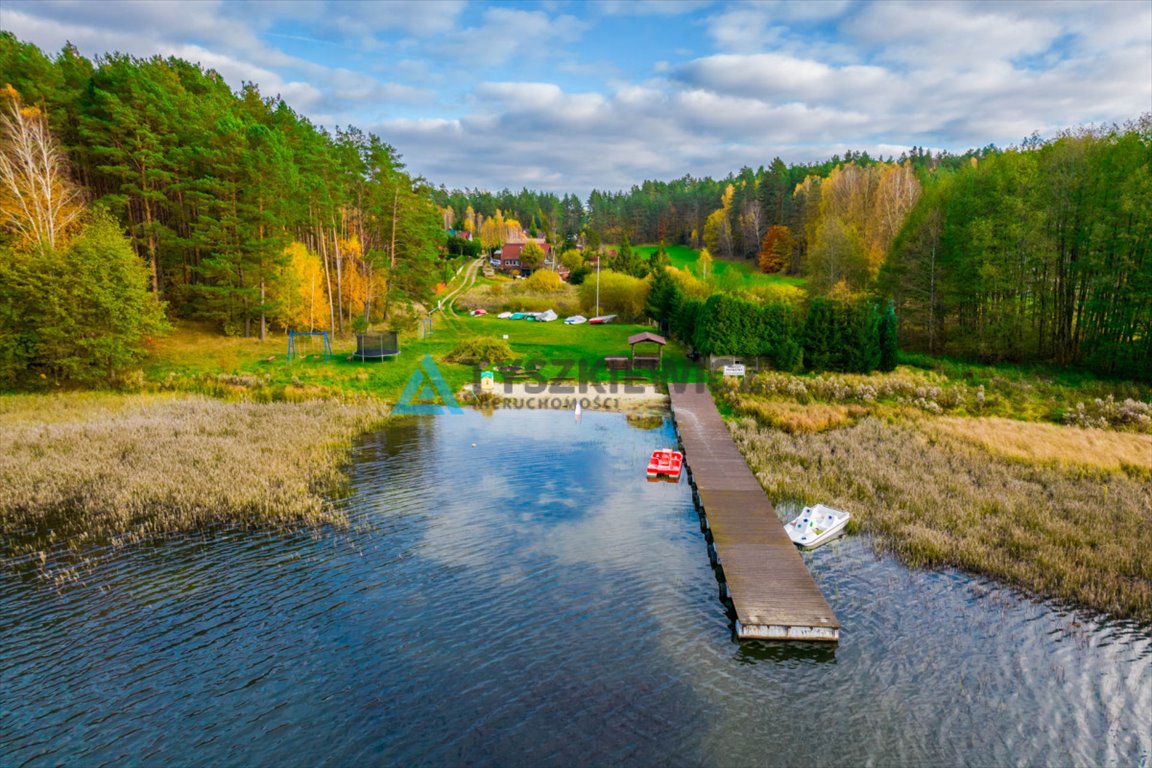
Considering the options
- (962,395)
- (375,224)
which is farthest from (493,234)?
(962,395)

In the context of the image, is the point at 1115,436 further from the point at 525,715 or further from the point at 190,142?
the point at 190,142

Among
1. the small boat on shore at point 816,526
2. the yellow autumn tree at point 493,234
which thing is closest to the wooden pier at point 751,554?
the small boat on shore at point 816,526

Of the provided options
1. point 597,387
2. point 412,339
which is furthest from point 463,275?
point 597,387

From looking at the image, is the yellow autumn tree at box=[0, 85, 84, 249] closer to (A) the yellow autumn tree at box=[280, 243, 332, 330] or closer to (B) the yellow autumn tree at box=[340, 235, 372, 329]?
(A) the yellow autumn tree at box=[280, 243, 332, 330]

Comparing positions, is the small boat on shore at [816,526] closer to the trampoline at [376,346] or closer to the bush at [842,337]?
the bush at [842,337]

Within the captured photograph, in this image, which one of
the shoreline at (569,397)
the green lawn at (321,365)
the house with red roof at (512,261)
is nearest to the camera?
the green lawn at (321,365)

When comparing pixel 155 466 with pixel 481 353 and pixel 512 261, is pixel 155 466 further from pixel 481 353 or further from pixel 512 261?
pixel 512 261
